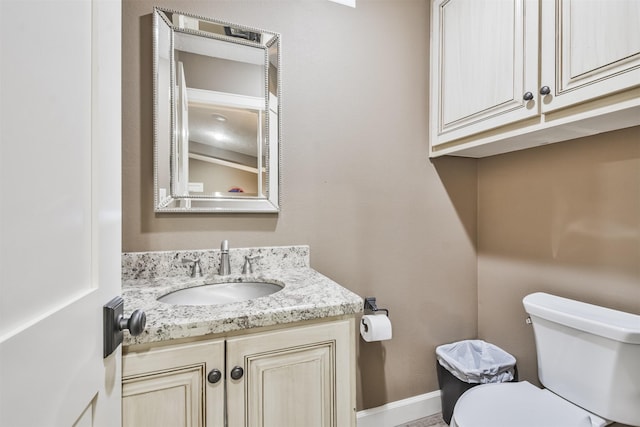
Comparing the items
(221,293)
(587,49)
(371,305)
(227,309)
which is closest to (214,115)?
(221,293)

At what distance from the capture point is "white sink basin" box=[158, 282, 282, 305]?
41.8 inches

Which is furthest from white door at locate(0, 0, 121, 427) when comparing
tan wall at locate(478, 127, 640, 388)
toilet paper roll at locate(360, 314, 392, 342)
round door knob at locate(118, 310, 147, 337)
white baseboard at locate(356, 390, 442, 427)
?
tan wall at locate(478, 127, 640, 388)

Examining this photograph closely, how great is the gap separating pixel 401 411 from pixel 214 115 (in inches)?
68.1

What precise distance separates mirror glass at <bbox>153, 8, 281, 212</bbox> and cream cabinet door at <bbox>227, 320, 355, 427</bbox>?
63 centimetres

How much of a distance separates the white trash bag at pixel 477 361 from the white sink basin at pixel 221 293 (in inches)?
40.1

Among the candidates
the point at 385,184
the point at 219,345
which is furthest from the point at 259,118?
the point at 219,345

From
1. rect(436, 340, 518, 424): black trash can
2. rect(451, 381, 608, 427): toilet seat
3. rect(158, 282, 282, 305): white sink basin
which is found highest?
rect(158, 282, 282, 305): white sink basin

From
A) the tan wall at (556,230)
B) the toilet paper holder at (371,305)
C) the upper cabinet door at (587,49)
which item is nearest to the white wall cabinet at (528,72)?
the upper cabinet door at (587,49)

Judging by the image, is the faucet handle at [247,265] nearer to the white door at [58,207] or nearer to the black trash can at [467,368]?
the white door at [58,207]

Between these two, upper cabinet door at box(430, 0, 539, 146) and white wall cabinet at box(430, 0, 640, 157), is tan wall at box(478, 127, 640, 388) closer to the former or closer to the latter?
white wall cabinet at box(430, 0, 640, 157)

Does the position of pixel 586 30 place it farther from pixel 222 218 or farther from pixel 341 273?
pixel 222 218

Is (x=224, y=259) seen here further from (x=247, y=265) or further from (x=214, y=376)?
(x=214, y=376)

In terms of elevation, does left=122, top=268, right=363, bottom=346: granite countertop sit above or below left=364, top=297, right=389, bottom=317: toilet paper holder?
above

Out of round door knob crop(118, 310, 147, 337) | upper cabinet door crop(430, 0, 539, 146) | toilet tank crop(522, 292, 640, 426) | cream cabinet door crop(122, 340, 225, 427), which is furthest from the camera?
upper cabinet door crop(430, 0, 539, 146)
